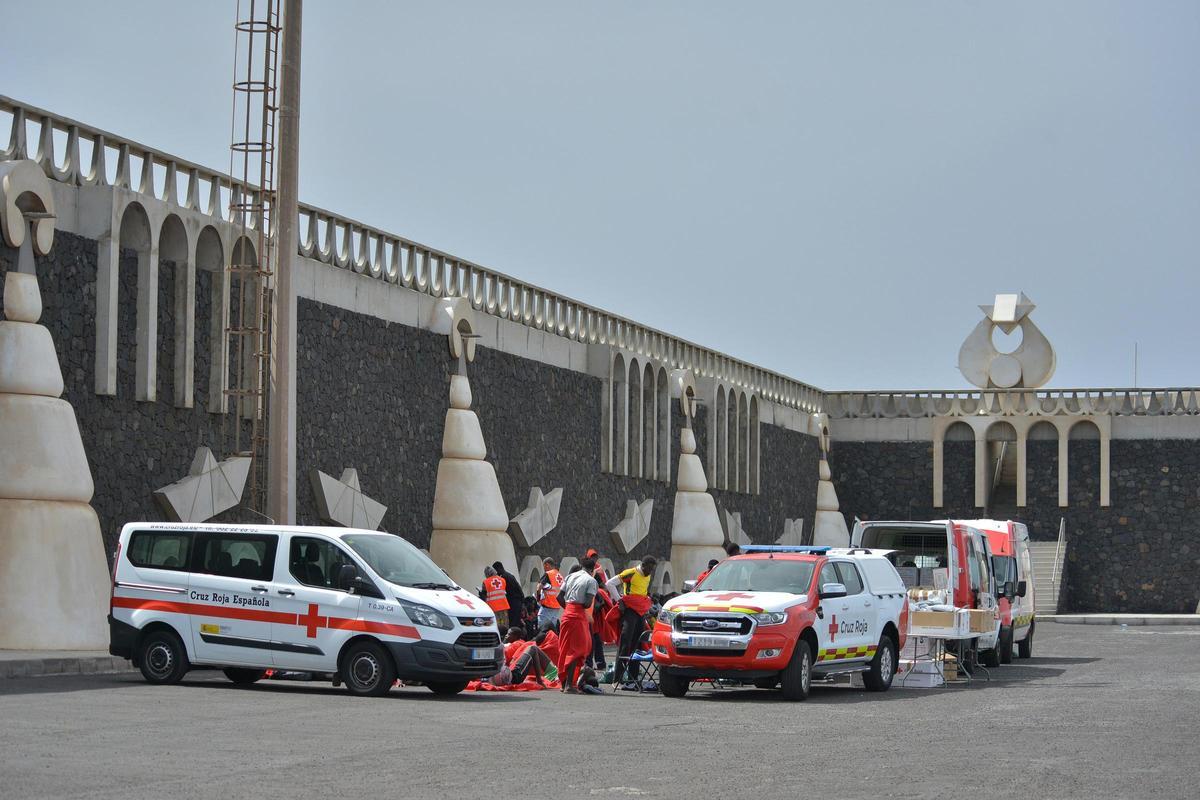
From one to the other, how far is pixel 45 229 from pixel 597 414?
66.6 ft

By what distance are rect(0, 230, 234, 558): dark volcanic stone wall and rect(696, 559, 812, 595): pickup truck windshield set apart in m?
7.83

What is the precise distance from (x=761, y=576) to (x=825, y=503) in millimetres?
40588

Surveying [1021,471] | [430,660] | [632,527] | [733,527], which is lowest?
[430,660]

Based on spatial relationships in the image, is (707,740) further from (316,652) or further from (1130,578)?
(1130,578)

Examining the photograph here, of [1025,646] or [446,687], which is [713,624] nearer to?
[446,687]

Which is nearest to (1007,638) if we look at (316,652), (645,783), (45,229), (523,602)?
(523,602)

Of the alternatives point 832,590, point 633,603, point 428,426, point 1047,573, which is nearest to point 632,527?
point 428,426

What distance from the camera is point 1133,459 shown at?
5653cm

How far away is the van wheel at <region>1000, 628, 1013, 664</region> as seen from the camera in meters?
27.9

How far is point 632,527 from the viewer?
4150cm

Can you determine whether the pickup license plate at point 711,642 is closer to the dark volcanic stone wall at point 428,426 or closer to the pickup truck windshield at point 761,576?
the pickup truck windshield at point 761,576

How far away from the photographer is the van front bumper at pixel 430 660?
687 inches

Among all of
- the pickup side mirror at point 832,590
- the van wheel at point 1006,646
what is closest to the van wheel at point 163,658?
the pickup side mirror at point 832,590

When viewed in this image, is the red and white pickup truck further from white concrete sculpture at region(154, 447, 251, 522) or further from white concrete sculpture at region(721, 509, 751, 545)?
white concrete sculpture at region(721, 509, 751, 545)
